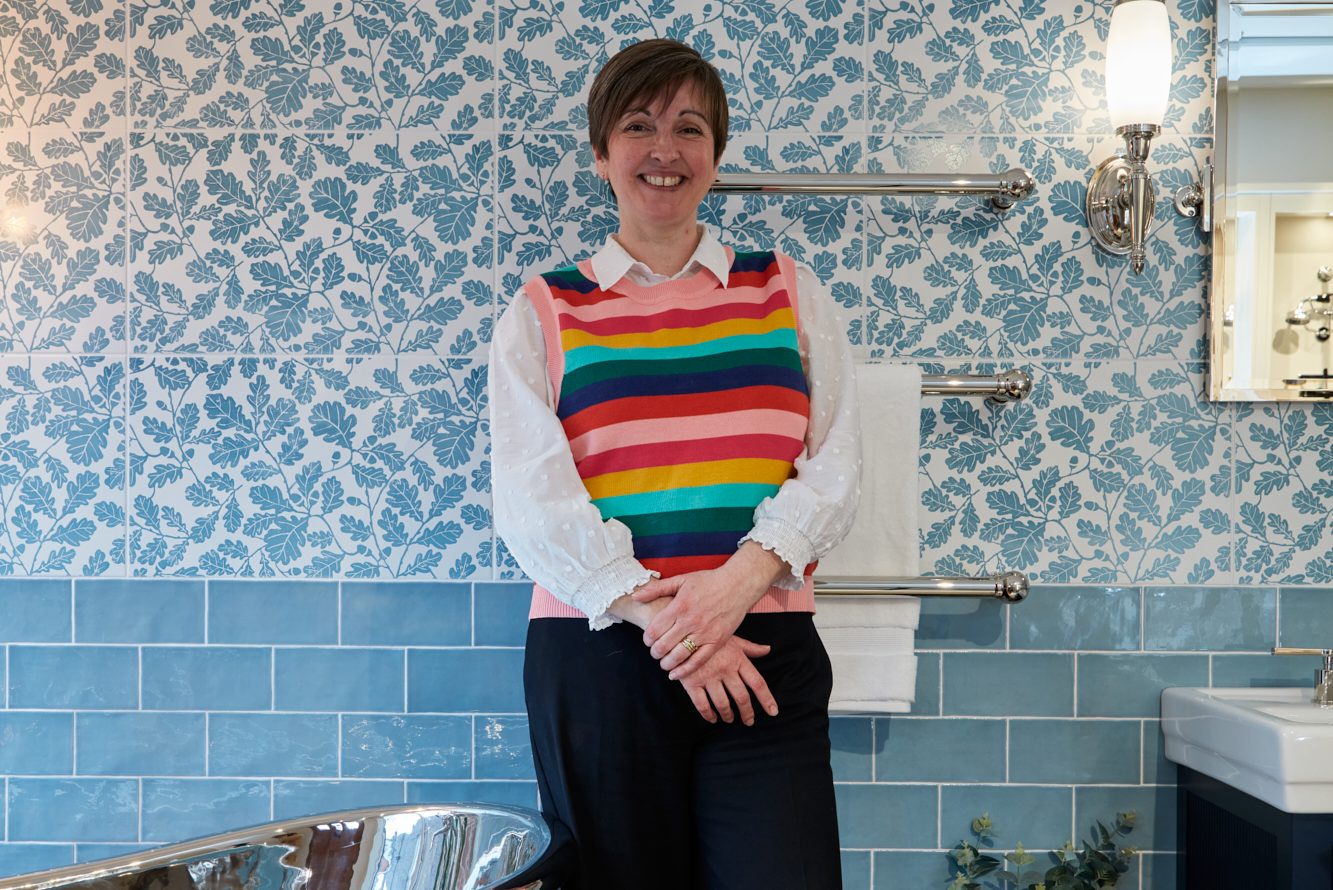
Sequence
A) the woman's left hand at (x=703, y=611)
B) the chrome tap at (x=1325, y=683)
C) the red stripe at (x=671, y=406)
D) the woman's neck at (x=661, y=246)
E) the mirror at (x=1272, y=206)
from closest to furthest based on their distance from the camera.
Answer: the woman's left hand at (x=703, y=611) < the red stripe at (x=671, y=406) < the woman's neck at (x=661, y=246) < the chrome tap at (x=1325, y=683) < the mirror at (x=1272, y=206)

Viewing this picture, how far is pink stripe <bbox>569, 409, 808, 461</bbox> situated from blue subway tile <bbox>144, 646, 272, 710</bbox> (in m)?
0.84

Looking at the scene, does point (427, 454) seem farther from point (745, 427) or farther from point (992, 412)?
point (992, 412)

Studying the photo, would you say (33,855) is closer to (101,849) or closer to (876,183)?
(101,849)

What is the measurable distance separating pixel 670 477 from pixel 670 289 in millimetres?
256

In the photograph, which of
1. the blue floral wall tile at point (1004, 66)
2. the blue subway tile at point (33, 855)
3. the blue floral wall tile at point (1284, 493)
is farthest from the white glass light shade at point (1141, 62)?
the blue subway tile at point (33, 855)

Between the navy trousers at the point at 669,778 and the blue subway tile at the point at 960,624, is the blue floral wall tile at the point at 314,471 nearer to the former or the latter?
the navy trousers at the point at 669,778

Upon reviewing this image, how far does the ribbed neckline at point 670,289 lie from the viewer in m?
1.38

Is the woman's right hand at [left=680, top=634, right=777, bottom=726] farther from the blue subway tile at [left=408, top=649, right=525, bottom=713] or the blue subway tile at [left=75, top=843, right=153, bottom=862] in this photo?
the blue subway tile at [left=75, top=843, right=153, bottom=862]

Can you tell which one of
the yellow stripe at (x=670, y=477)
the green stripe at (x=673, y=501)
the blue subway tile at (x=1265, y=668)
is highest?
the yellow stripe at (x=670, y=477)

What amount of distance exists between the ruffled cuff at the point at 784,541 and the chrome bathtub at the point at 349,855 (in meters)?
0.39

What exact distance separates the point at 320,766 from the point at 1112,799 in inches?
49.5

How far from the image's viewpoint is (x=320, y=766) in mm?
1795

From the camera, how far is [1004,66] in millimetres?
1794

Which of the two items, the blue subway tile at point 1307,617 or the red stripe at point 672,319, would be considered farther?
the blue subway tile at point 1307,617
